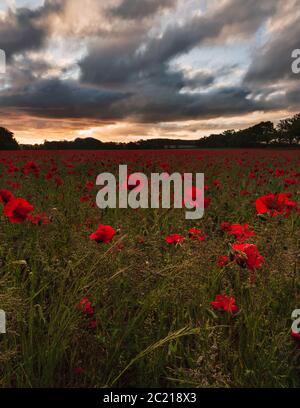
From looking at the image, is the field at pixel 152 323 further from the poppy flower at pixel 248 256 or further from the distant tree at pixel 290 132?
the distant tree at pixel 290 132

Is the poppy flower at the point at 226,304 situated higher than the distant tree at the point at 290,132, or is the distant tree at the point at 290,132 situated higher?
the distant tree at the point at 290,132

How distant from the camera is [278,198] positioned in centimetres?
202

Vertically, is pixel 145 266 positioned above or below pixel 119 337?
above

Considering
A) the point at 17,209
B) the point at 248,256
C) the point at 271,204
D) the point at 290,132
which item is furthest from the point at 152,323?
the point at 290,132

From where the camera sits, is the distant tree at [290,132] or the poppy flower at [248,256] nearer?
the poppy flower at [248,256]

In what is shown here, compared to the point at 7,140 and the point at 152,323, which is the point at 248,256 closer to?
the point at 152,323

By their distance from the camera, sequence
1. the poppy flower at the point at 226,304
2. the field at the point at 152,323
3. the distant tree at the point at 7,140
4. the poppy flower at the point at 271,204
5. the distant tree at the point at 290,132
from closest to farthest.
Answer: the field at the point at 152,323 → the poppy flower at the point at 226,304 → the poppy flower at the point at 271,204 → the distant tree at the point at 7,140 → the distant tree at the point at 290,132

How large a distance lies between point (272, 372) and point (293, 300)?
465 mm

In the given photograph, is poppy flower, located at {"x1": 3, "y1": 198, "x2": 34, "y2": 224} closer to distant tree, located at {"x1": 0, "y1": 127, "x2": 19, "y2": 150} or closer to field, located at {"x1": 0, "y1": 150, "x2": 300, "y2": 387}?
field, located at {"x1": 0, "y1": 150, "x2": 300, "y2": 387}

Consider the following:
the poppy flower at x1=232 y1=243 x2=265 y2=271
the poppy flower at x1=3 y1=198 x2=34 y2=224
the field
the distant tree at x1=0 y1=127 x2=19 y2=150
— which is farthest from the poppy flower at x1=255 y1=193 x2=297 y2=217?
the distant tree at x1=0 y1=127 x2=19 y2=150

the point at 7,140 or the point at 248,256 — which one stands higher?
the point at 7,140

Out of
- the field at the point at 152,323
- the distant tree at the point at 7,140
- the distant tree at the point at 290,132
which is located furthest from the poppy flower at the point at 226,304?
the distant tree at the point at 290,132
